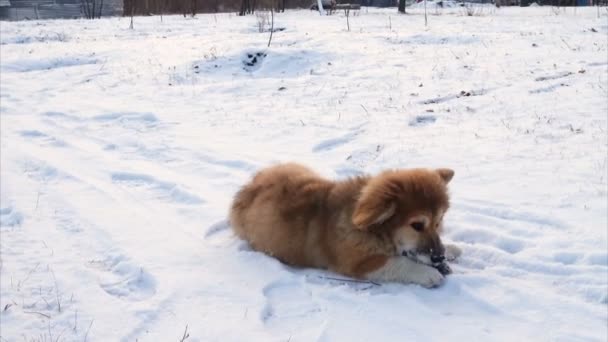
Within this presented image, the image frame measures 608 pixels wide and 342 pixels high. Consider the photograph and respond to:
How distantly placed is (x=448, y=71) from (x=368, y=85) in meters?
1.86

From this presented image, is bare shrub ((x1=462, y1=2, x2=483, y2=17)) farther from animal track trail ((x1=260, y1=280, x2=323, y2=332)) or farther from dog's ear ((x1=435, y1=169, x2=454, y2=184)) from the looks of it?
animal track trail ((x1=260, y1=280, x2=323, y2=332))

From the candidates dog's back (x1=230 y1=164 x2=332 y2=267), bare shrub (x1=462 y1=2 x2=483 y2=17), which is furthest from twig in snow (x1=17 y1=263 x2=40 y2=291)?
bare shrub (x1=462 y1=2 x2=483 y2=17)

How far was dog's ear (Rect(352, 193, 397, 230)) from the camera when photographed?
13.6 ft

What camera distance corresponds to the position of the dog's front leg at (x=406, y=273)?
165 inches

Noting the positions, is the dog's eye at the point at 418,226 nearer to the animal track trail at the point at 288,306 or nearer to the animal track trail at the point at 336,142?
the animal track trail at the point at 288,306

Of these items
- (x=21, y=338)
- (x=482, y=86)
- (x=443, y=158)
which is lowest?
(x=21, y=338)

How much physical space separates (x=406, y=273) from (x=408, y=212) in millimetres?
457

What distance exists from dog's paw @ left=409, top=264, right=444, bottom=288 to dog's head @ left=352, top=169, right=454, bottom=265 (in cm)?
8

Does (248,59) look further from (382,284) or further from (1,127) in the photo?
(382,284)

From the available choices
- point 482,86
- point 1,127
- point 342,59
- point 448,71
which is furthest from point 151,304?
point 342,59

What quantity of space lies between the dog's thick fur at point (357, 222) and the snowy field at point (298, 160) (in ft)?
0.53

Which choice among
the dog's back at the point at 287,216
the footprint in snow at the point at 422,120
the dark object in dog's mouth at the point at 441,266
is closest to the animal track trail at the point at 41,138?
the dog's back at the point at 287,216

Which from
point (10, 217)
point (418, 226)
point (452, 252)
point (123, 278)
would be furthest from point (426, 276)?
point (10, 217)

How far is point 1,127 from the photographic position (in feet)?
33.8
